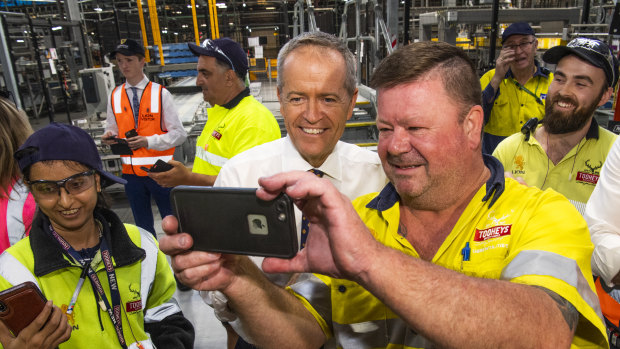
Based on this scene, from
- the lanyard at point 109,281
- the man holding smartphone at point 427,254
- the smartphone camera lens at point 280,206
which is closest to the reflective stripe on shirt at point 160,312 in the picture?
the lanyard at point 109,281

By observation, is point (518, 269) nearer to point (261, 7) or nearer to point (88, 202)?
point (88, 202)

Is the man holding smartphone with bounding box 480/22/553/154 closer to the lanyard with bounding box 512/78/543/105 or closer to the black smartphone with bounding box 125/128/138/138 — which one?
the lanyard with bounding box 512/78/543/105

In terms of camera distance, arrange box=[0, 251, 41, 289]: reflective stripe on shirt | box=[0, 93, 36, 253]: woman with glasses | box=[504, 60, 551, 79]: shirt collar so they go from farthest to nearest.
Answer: box=[504, 60, 551, 79]: shirt collar
box=[0, 93, 36, 253]: woman with glasses
box=[0, 251, 41, 289]: reflective stripe on shirt

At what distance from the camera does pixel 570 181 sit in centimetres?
212

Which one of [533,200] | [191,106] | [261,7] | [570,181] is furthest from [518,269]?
[261,7]

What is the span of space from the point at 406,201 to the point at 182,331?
3.66 ft

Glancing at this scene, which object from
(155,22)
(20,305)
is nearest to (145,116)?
(20,305)

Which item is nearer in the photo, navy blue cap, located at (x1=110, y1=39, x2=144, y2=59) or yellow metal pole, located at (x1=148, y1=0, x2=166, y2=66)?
navy blue cap, located at (x1=110, y1=39, x2=144, y2=59)

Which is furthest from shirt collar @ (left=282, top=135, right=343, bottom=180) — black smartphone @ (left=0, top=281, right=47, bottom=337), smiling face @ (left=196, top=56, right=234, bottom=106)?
smiling face @ (left=196, top=56, right=234, bottom=106)

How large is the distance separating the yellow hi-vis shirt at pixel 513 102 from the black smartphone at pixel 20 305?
3486 mm

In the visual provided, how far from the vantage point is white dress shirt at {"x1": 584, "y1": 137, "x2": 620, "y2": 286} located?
1.47m

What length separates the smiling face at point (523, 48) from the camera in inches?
135

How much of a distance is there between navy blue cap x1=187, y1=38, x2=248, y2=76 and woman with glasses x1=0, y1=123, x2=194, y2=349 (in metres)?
1.19

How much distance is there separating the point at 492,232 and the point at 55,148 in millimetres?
1640
